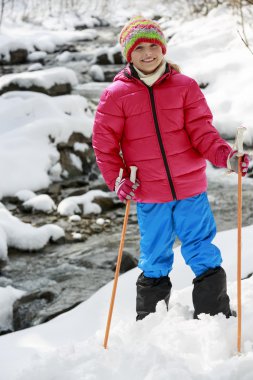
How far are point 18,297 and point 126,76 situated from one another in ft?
7.98

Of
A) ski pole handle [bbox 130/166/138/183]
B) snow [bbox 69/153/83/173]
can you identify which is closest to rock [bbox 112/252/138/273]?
Result: ski pole handle [bbox 130/166/138/183]

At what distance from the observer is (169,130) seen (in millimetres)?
2539

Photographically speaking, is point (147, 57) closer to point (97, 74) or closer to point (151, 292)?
point (151, 292)

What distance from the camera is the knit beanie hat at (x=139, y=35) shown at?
2531mm

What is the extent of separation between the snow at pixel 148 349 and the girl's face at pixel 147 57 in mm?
1137

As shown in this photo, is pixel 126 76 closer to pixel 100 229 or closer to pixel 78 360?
pixel 78 360

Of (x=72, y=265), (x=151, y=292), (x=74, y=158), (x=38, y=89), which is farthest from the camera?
(x=38, y=89)

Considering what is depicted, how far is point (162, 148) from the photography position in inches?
100

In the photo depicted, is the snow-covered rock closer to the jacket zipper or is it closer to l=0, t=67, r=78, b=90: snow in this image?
l=0, t=67, r=78, b=90: snow

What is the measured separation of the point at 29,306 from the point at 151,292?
69.1 inches

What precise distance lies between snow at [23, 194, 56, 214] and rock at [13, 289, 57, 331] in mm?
2362

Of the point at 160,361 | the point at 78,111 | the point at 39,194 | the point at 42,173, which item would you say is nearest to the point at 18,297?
the point at 160,361

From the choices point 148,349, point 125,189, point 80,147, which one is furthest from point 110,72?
point 148,349

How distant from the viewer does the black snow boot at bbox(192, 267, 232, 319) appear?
262 cm
